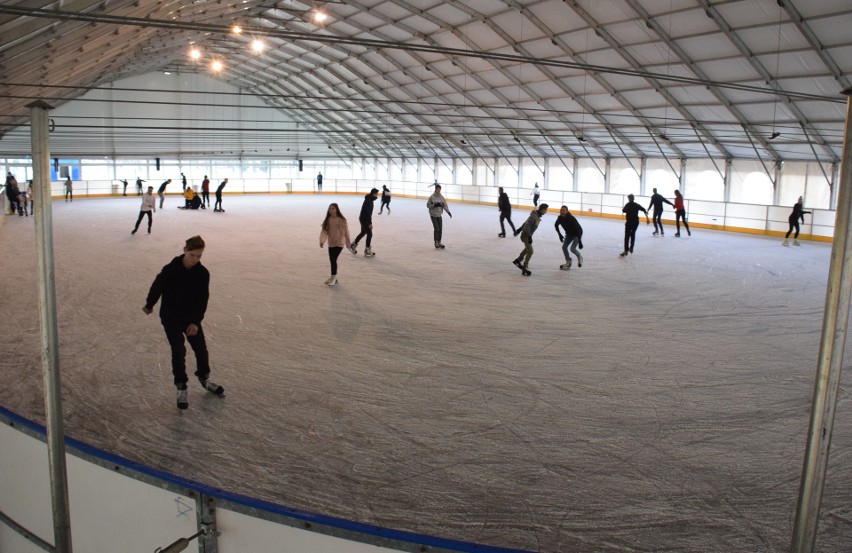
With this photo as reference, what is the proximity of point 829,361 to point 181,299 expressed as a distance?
5026 millimetres

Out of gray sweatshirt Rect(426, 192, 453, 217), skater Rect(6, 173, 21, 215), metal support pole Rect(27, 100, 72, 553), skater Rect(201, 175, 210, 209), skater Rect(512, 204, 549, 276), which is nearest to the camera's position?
metal support pole Rect(27, 100, 72, 553)

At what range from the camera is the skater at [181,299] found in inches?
237

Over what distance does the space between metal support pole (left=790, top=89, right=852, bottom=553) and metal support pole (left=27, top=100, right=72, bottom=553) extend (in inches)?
127

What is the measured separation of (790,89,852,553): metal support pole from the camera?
2.70 m

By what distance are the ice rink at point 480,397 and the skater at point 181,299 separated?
1.72 feet

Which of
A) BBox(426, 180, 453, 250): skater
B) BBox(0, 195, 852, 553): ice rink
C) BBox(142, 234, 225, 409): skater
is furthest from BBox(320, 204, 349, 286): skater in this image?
BBox(142, 234, 225, 409): skater

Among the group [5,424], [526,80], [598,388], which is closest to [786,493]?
[598,388]

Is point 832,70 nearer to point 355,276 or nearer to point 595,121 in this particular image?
point 595,121

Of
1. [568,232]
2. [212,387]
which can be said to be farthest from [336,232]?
[212,387]

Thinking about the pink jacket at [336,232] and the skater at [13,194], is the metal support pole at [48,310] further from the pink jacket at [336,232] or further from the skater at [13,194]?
the skater at [13,194]

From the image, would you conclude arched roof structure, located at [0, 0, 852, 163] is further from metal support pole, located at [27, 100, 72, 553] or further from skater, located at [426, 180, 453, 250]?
metal support pole, located at [27, 100, 72, 553]

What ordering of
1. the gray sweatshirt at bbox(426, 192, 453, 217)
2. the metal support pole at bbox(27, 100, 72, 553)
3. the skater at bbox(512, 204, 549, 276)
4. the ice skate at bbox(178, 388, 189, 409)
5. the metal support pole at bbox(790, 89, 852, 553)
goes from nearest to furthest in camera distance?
the metal support pole at bbox(790, 89, 852, 553), the metal support pole at bbox(27, 100, 72, 553), the ice skate at bbox(178, 388, 189, 409), the skater at bbox(512, 204, 549, 276), the gray sweatshirt at bbox(426, 192, 453, 217)

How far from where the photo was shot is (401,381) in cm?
716

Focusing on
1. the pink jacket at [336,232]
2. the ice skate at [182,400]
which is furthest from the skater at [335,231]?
the ice skate at [182,400]
